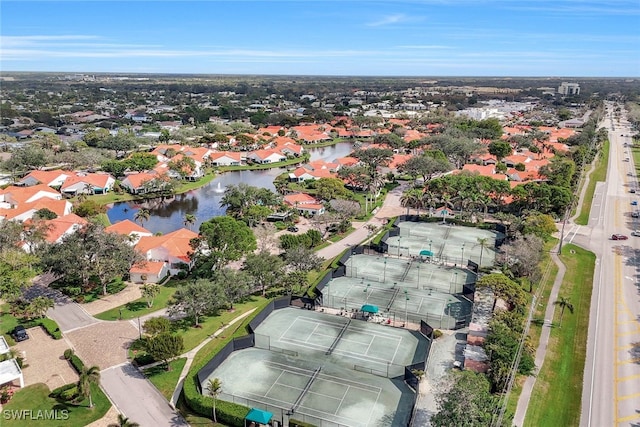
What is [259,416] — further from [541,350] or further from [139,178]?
[139,178]

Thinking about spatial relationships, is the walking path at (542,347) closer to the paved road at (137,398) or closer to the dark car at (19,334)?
the paved road at (137,398)

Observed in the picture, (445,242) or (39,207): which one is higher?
(39,207)

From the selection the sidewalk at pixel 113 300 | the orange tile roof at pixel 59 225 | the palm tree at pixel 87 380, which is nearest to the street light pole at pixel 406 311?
the palm tree at pixel 87 380

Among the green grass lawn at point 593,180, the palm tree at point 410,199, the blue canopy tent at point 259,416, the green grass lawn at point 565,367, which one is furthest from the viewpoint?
the palm tree at point 410,199

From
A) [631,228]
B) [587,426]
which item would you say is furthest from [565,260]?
[587,426]

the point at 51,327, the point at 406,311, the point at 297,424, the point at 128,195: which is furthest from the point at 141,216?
the point at 297,424

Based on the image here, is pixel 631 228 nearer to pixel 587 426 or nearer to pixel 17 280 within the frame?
pixel 587 426
